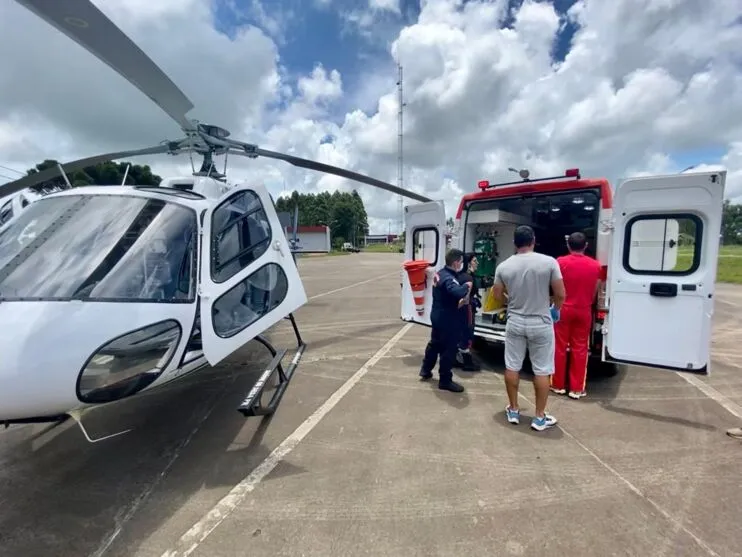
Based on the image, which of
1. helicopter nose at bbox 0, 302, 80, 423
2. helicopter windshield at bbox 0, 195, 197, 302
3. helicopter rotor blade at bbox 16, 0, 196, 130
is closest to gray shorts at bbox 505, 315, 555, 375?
helicopter windshield at bbox 0, 195, 197, 302

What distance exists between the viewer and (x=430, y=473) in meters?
3.04

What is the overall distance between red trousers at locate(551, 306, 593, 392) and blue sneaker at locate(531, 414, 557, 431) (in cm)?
87

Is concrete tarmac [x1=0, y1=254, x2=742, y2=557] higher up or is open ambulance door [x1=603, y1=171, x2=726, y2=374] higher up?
open ambulance door [x1=603, y1=171, x2=726, y2=374]

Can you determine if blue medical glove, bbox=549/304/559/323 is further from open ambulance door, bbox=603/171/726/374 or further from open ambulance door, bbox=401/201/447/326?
open ambulance door, bbox=401/201/447/326

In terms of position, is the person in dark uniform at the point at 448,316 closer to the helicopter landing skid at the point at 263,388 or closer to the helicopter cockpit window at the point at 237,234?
the helicopter landing skid at the point at 263,388

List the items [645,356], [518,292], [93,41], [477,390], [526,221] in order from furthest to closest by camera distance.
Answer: [526,221] → [477,390] → [645,356] → [518,292] → [93,41]

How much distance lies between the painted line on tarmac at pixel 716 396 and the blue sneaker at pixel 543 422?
1918 mm

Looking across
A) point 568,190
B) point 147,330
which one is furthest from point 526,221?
point 147,330

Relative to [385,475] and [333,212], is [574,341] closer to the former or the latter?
[385,475]

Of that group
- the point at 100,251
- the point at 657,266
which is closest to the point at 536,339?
the point at 657,266

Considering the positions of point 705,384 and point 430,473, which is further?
point 705,384

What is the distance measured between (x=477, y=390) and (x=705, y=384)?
2806 mm

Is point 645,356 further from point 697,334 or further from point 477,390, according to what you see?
point 477,390

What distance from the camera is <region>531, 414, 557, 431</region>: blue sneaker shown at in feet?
12.1
